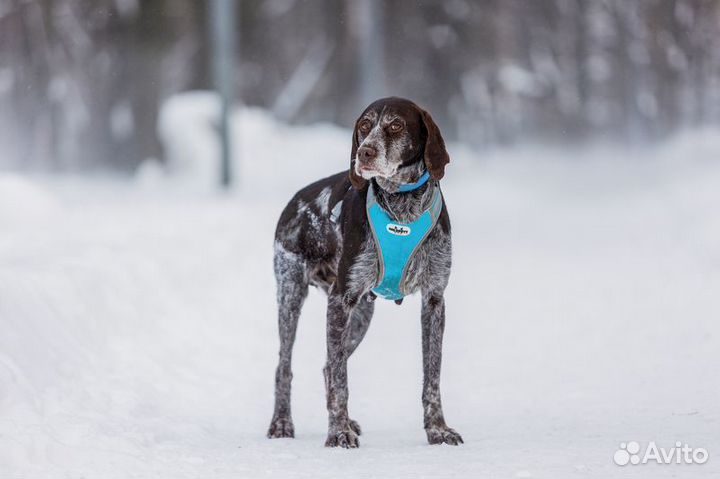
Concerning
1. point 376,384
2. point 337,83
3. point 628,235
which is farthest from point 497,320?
point 337,83

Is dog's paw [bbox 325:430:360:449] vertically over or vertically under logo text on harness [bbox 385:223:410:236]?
under

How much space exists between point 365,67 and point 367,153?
698 inches

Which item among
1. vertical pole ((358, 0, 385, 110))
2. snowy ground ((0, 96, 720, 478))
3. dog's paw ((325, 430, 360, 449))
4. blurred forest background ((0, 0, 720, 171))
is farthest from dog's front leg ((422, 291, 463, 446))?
vertical pole ((358, 0, 385, 110))

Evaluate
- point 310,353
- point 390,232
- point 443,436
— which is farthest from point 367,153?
point 310,353

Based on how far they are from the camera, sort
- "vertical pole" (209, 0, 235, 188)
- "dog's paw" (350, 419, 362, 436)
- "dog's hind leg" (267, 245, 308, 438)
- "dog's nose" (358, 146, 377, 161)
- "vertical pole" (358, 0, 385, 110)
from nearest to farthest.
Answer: "dog's nose" (358, 146, 377, 161), "dog's paw" (350, 419, 362, 436), "dog's hind leg" (267, 245, 308, 438), "vertical pole" (209, 0, 235, 188), "vertical pole" (358, 0, 385, 110)

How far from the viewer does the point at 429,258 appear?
5621 millimetres

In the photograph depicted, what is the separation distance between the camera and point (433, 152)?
18.0 feet

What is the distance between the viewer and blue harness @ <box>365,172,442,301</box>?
217 inches

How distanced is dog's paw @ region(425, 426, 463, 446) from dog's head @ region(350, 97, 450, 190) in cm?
121

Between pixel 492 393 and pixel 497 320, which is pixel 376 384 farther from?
pixel 497 320

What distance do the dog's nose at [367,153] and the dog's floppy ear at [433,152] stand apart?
0.29m

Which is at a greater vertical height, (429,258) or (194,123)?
(194,123)

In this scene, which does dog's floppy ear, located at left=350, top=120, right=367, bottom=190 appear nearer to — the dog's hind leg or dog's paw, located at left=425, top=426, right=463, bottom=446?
the dog's hind leg

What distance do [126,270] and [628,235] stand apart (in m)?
9.30
